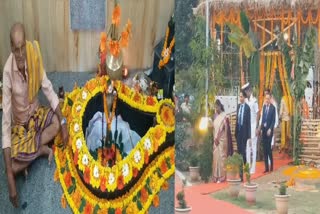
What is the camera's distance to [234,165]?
301 centimetres

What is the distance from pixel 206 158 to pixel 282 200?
45 centimetres

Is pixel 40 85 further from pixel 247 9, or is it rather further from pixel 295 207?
pixel 295 207

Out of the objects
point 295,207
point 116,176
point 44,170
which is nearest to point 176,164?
point 116,176

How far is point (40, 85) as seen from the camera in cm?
350

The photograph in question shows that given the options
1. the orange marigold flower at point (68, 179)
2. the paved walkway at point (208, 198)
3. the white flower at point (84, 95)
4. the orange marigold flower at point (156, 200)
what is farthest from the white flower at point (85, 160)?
the paved walkway at point (208, 198)

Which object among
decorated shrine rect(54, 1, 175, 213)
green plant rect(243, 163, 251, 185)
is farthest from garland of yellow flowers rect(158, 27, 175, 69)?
green plant rect(243, 163, 251, 185)

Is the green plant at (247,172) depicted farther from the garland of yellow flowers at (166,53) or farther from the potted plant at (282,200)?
the garland of yellow flowers at (166,53)

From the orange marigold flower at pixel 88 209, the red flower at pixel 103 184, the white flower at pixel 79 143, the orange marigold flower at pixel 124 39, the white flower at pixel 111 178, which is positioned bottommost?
the orange marigold flower at pixel 88 209

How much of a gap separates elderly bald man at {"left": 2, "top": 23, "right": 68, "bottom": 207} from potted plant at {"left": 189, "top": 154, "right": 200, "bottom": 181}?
33.7 inches

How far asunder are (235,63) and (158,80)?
51 centimetres

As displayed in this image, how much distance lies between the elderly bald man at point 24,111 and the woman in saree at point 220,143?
97cm

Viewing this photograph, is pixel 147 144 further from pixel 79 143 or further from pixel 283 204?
pixel 283 204

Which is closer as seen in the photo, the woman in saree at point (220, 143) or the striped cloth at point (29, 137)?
the woman in saree at point (220, 143)

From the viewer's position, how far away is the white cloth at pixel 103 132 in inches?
133
